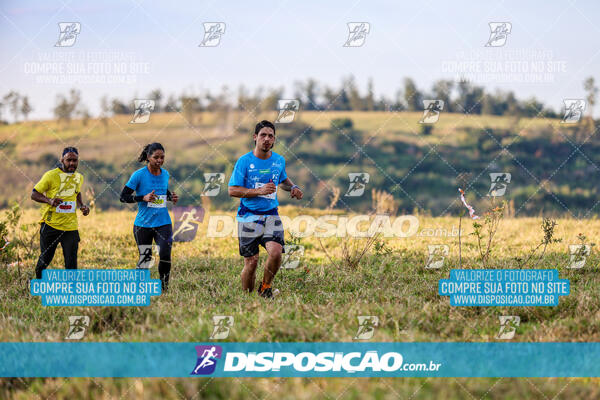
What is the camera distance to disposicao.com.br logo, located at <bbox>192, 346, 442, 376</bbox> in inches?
181

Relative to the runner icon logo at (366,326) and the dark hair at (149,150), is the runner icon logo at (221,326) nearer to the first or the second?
the runner icon logo at (366,326)

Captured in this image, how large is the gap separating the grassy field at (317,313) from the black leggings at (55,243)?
64 centimetres

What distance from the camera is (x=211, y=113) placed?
181 feet

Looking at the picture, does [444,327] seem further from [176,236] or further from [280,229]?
[176,236]

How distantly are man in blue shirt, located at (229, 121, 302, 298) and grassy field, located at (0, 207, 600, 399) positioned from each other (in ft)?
1.75

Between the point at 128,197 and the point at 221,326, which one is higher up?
the point at 128,197

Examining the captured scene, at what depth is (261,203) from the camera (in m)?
6.50

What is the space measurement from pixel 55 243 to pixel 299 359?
4364 millimetres

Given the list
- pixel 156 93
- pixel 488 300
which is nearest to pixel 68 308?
pixel 488 300

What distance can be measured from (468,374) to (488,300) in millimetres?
2027

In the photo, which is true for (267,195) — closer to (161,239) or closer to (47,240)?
(161,239)

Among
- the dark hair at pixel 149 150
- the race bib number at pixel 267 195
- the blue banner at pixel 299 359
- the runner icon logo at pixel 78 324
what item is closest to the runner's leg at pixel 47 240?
the dark hair at pixel 149 150

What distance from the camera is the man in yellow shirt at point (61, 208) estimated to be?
23.2 feet

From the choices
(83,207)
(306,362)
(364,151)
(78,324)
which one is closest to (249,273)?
(78,324)
